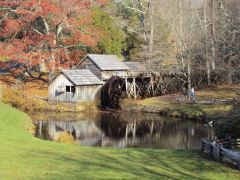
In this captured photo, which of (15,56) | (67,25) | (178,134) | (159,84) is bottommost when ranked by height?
(178,134)

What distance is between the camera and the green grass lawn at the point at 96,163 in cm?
1516

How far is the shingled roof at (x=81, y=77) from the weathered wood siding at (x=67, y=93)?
0.57 metres

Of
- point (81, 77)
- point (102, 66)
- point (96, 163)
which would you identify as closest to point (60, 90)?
point (81, 77)

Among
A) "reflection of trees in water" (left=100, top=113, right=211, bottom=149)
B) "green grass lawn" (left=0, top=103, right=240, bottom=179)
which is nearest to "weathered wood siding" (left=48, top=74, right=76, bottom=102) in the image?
"reflection of trees in water" (left=100, top=113, right=211, bottom=149)

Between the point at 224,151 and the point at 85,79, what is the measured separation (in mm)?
28786

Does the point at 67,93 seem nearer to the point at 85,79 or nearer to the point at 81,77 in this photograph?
the point at 81,77

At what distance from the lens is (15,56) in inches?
1986

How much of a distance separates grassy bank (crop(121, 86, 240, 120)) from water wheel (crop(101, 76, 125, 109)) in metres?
1.83

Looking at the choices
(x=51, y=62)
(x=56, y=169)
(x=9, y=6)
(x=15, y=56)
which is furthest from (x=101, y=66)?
(x=56, y=169)

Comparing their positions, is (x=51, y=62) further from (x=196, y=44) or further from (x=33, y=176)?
(x=33, y=176)

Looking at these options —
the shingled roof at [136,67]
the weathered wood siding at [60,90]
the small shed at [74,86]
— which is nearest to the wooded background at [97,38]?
the shingled roof at [136,67]

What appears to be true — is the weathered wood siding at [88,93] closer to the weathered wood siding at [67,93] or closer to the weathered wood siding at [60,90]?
the weathered wood siding at [67,93]

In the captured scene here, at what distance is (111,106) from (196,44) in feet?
48.3

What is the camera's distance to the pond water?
29.2 m
